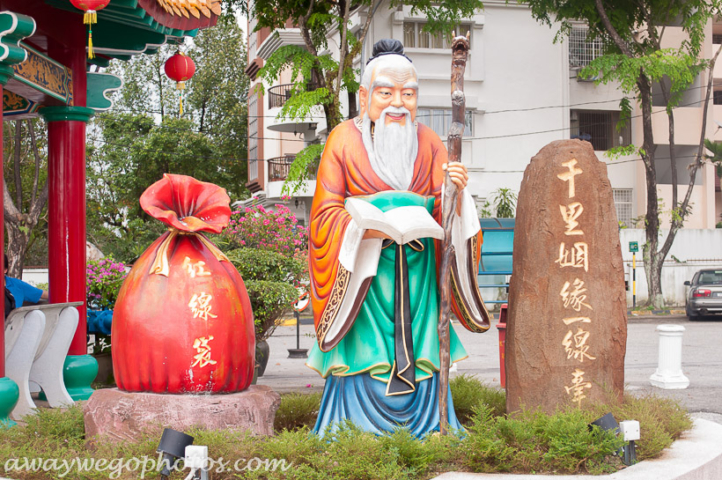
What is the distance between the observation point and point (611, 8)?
19.4 metres

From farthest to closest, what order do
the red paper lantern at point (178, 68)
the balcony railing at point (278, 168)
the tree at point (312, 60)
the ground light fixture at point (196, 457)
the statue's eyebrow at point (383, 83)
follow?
the balcony railing at point (278, 168) → the tree at point (312, 60) → the red paper lantern at point (178, 68) → the statue's eyebrow at point (383, 83) → the ground light fixture at point (196, 457)

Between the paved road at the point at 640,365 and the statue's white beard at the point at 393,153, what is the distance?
249 cm

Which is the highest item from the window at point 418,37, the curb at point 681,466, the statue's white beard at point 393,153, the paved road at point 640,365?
the window at point 418,37

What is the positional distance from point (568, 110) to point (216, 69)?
13.6 meters

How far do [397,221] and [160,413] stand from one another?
5.35 ft

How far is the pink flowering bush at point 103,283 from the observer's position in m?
8.61

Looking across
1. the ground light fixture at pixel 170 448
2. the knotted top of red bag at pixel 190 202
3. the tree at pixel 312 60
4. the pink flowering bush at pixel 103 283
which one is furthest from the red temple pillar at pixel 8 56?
the tree at pixel 312 60

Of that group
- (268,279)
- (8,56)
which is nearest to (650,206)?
(268,279)

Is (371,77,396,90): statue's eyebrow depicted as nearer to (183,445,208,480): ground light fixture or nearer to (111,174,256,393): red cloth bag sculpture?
(111,174,256,393): red cloth bag sculpture

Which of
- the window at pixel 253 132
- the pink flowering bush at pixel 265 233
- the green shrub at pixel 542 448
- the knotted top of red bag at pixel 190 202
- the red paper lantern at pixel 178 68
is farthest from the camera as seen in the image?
the window at pixel 253 132

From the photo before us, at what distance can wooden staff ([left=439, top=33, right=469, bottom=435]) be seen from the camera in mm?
4438

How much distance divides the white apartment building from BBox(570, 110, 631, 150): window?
1.2 inches

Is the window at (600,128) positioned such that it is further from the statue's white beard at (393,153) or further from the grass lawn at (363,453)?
the grass lawn at (363,453)

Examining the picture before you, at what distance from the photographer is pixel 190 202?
469 cm
